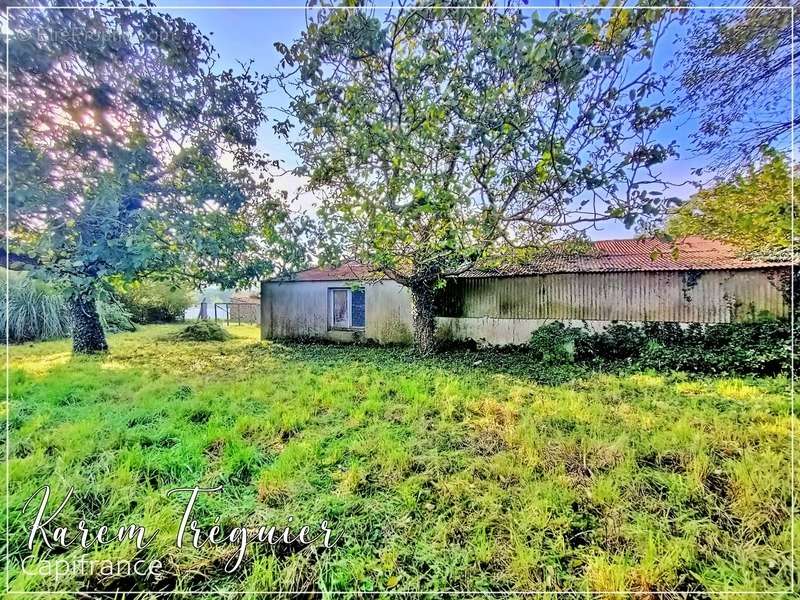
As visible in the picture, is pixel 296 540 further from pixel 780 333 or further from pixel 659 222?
pixel 780 333

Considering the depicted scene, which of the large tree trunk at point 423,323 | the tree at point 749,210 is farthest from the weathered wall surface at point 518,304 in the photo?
the tree at point 749,210

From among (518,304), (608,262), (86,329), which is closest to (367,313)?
(518,304)

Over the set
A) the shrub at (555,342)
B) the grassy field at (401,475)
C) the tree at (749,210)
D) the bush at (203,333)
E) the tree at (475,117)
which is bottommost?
the grassy field at (401,475)

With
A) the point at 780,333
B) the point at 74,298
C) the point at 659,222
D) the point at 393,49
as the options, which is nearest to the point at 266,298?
the point at 74,298

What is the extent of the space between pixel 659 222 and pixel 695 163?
0.33 metres

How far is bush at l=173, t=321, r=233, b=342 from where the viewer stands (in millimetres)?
2002

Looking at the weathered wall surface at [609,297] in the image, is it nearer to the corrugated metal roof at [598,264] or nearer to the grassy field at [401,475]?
the corrugated metal roof at [598,264]

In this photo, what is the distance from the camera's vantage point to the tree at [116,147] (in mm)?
1415

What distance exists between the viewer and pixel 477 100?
170 centimetres

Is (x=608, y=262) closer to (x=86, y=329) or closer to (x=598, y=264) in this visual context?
(x=598, y=264)

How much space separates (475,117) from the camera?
1.73 metres

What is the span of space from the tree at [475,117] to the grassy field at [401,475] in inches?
48.0

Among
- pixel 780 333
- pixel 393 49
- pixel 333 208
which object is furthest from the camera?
pixel 333 208

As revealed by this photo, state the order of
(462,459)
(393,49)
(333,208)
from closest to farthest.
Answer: (462,459), (393,49), (333,208)
